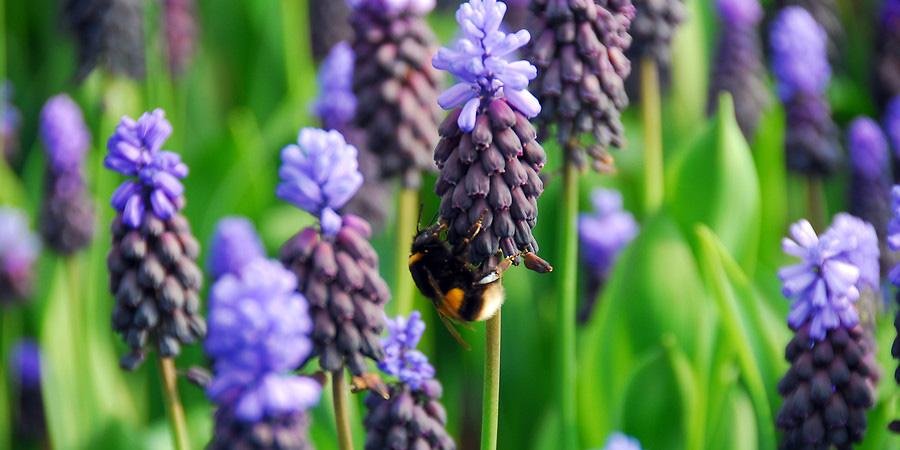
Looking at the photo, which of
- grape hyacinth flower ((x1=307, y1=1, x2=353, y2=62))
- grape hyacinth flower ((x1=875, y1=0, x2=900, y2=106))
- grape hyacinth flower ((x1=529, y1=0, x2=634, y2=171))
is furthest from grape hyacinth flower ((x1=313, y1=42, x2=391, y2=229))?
grape hyacinth flower ((x1=875, y1=0, x2=900, y2=106))

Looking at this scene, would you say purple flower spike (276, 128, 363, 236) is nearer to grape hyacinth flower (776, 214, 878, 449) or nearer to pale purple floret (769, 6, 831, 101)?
grape hyacinth flower (776, 214, 878, 449)

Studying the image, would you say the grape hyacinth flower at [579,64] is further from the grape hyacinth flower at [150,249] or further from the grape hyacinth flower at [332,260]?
the grape hyacinth flower at [150,249]

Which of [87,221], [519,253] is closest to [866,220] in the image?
[519,253]

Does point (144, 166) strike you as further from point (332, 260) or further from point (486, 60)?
point (486, 60)

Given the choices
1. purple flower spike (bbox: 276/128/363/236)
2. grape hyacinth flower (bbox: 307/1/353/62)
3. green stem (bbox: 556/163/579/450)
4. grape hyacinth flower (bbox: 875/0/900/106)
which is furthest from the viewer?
grape hyacinth flower (bbox: 307/1/353/62)

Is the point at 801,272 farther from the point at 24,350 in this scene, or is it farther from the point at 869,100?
the point at 869,100

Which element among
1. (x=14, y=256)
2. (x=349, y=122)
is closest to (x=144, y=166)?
(x=349, y=122)

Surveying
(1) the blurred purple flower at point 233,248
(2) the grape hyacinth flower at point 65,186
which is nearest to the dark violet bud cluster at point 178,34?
(2) the grape hyacinth flower at point 65,186
